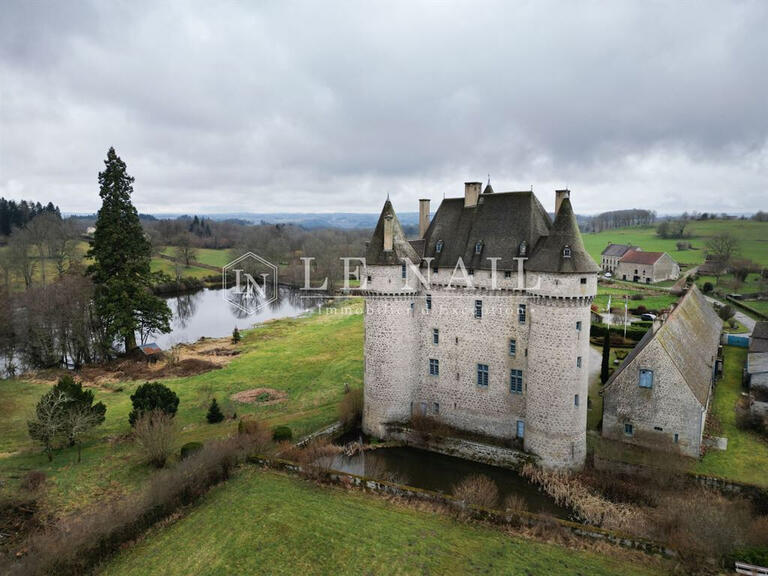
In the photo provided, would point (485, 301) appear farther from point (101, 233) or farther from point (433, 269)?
point (101, 233)

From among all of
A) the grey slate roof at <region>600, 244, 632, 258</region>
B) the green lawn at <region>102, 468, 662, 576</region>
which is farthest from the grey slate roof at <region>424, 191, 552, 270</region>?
the grey slate roof at <region>600, 244, 632, 258</region>

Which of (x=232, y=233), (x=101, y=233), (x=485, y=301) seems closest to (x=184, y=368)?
(x=101, y=233)

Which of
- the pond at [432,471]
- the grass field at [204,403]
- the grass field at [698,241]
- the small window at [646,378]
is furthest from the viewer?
the grass field at [698,241]

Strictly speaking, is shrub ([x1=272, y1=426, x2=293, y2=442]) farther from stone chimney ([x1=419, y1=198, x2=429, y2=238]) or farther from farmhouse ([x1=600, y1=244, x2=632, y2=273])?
farmhouse ([x1=600, y1=244, x2=632, y2=273])

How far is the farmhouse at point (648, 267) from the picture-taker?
72.4 metres

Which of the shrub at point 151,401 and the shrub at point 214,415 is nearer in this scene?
the shrub at point 151,401

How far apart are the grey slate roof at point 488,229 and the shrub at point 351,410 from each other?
9.30 metres

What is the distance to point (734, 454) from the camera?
20.8m

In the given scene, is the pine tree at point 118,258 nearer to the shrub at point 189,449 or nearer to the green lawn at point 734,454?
the shrub at point 189,449

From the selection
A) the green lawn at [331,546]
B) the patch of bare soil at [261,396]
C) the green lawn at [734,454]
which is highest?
the green lawn at [734,454]

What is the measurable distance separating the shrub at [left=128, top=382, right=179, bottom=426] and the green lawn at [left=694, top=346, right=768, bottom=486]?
24764 mm

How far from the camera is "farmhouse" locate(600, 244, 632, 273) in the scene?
266ft

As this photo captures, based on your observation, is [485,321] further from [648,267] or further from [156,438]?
[648,267]

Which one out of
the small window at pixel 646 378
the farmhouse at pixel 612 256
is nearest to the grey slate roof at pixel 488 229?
the small window at pixel 646 378
